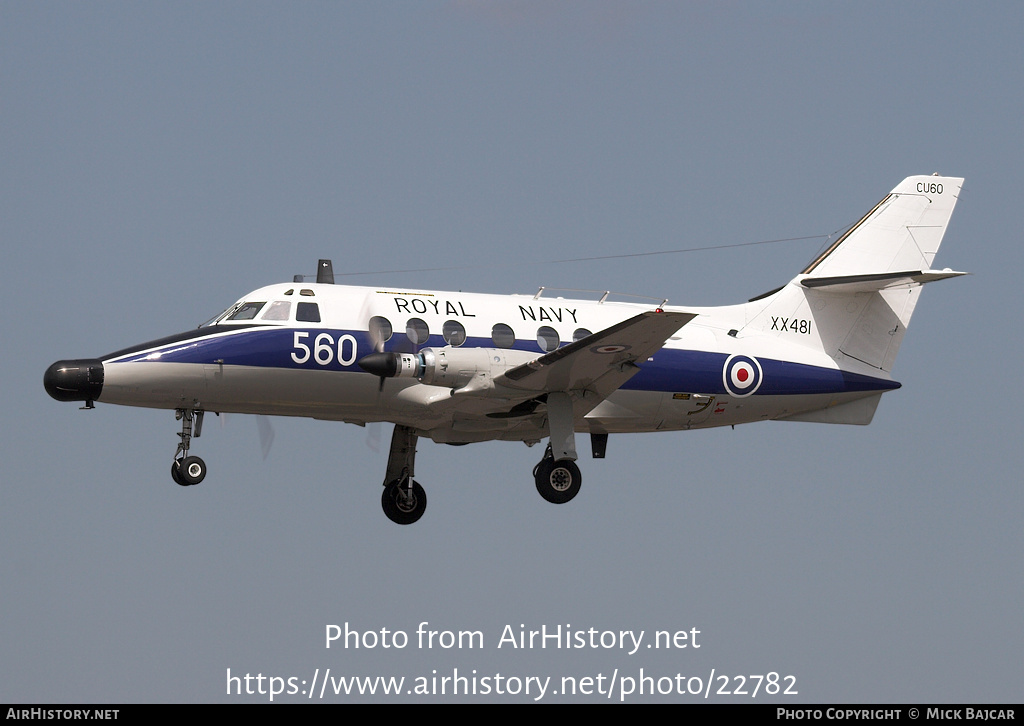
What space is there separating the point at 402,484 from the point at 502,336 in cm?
374

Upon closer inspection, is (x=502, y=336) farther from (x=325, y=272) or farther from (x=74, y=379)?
(x=74, y=379)

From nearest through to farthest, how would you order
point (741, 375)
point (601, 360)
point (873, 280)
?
point (601, 360), point (741, 375), point (873, 280)

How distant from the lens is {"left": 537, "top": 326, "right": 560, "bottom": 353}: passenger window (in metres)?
24.8

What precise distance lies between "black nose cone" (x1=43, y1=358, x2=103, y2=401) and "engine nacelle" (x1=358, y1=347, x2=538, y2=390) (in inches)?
158

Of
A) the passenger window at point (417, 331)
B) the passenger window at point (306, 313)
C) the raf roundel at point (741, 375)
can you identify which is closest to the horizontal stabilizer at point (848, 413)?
the raf roundel at point (741, 375)

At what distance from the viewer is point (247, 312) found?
78.8ft

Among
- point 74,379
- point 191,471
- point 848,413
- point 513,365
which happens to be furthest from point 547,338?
point 74,379

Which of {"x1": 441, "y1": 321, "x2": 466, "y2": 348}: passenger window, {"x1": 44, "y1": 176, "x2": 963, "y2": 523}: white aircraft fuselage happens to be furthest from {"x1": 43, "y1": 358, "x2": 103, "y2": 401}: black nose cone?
{"x1": 441, "y1": 321, "x2": 466, "y2": 348}: passenger window

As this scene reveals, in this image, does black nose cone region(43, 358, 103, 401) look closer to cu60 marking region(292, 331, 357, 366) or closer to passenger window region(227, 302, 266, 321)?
passenger window region(227, 302, 266, 321)

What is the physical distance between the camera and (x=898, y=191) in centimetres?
2884

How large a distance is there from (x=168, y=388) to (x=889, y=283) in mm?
12656

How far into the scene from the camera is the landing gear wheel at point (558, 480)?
24.3m

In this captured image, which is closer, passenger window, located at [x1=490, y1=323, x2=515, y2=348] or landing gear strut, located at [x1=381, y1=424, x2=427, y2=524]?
passenger window, located at [x1=490, y1=323, x2=515, y2=348]

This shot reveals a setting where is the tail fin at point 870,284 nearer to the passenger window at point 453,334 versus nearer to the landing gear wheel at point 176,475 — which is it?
the passenger window at point 453,334
